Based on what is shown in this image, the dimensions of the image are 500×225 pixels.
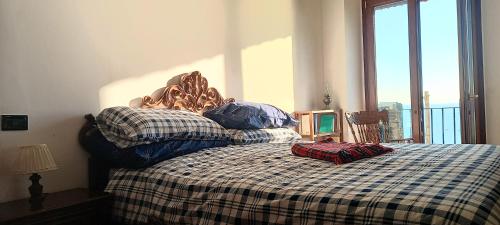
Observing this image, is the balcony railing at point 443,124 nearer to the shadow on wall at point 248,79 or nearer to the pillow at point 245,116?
the shadow on wall at point 248,79

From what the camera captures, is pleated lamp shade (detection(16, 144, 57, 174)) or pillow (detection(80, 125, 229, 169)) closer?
pleated lamp shade (detection(16, 144, 57, 174))

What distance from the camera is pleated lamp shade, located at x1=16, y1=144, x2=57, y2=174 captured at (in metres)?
1.83

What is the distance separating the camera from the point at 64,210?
5.82 ft

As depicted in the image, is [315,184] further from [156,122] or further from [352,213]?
[156,122]

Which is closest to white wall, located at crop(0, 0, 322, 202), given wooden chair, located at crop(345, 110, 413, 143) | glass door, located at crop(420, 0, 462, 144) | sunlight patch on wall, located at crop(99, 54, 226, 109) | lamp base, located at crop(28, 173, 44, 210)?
sunlight patch on wall, located at crop(99, 54, 226, 109)

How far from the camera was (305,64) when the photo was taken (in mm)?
4395

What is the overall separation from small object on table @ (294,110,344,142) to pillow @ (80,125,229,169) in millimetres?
1867

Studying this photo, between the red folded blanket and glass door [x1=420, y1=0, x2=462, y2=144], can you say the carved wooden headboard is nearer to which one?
the red folded blanket

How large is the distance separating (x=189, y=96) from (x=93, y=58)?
0.77 m

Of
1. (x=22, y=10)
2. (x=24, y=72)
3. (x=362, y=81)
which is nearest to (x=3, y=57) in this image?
(x=24, y=72)

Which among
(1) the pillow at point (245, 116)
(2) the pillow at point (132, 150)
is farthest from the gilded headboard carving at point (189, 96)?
(2) the pillow at point (132, 150)

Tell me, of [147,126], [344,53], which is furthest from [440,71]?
[147,126]

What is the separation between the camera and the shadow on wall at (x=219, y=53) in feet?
8.30

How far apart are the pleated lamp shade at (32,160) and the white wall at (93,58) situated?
0.26ft
